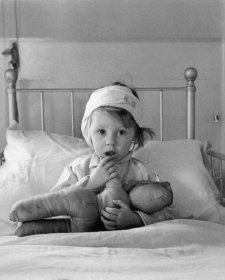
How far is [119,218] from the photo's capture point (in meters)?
1.21

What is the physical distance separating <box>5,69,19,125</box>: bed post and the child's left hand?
0.95 meters

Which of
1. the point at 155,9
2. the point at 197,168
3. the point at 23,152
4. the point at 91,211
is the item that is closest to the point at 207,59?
the point at 155,9

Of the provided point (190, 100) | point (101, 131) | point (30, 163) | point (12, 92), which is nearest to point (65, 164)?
point (30, 163)

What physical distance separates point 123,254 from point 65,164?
25.7 inches

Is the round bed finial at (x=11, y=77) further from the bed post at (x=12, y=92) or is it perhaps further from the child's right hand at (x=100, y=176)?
the child's right hand at (x=100, y=176)

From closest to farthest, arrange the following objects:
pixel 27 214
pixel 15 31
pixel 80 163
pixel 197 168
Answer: pixel 27 214
pixel 80 163
pixel 197 168
pixel 15 31

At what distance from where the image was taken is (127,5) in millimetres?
2162

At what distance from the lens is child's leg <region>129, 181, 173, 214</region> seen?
126cm

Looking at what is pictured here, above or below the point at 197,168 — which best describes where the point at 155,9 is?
above

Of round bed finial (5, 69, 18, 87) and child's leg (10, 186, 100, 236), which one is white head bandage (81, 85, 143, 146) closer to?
child's leg (10, 186, 100, 236)

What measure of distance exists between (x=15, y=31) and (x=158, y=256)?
1489 mm

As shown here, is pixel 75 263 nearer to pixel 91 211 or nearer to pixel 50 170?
pixel 91 211

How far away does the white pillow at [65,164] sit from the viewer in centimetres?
148

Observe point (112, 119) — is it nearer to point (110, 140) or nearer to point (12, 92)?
point (110, 140)
